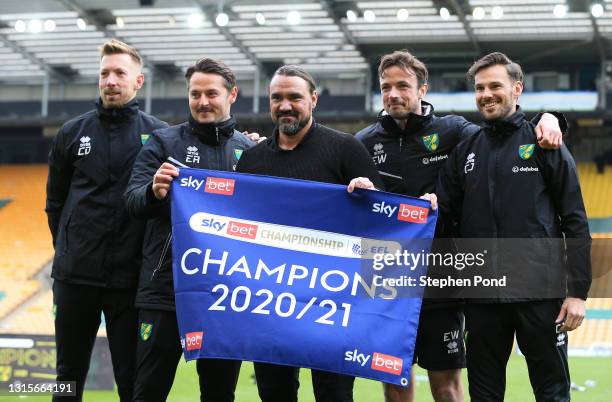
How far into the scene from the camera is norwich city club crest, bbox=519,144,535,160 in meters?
3.55

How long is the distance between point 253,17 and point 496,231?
1536 centimetres

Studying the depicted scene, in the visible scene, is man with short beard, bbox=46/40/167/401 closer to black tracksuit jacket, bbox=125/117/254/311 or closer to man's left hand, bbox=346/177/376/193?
black tracksuit jacket, bbox=125/117/254/311

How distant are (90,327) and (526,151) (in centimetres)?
208

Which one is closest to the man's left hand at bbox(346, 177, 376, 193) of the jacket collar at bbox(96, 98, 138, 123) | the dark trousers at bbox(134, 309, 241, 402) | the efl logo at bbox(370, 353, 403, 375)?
the efl logo at bbox(370, 353, 403, 375)

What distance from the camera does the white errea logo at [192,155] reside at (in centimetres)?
371

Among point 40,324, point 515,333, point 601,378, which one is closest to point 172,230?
point 515,333

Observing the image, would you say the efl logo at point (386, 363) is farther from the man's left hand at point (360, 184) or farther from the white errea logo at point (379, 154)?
→ the white errea logo at point (379, 154)

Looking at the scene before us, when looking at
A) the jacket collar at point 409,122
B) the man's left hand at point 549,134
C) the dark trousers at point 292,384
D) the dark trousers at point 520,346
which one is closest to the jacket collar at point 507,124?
the man's left hand at point 549,134

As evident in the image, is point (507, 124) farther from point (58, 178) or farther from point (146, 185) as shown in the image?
point (58, 178)

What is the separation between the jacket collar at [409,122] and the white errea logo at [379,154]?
0.09m

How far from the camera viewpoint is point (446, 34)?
19172 mm

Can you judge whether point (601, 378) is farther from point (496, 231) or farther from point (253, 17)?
point (253, 17)

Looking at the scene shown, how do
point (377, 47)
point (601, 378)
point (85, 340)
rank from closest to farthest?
point (85, 340), point (601, 378), point (377, 47)

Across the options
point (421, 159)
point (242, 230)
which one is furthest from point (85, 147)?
point (421, 159)
